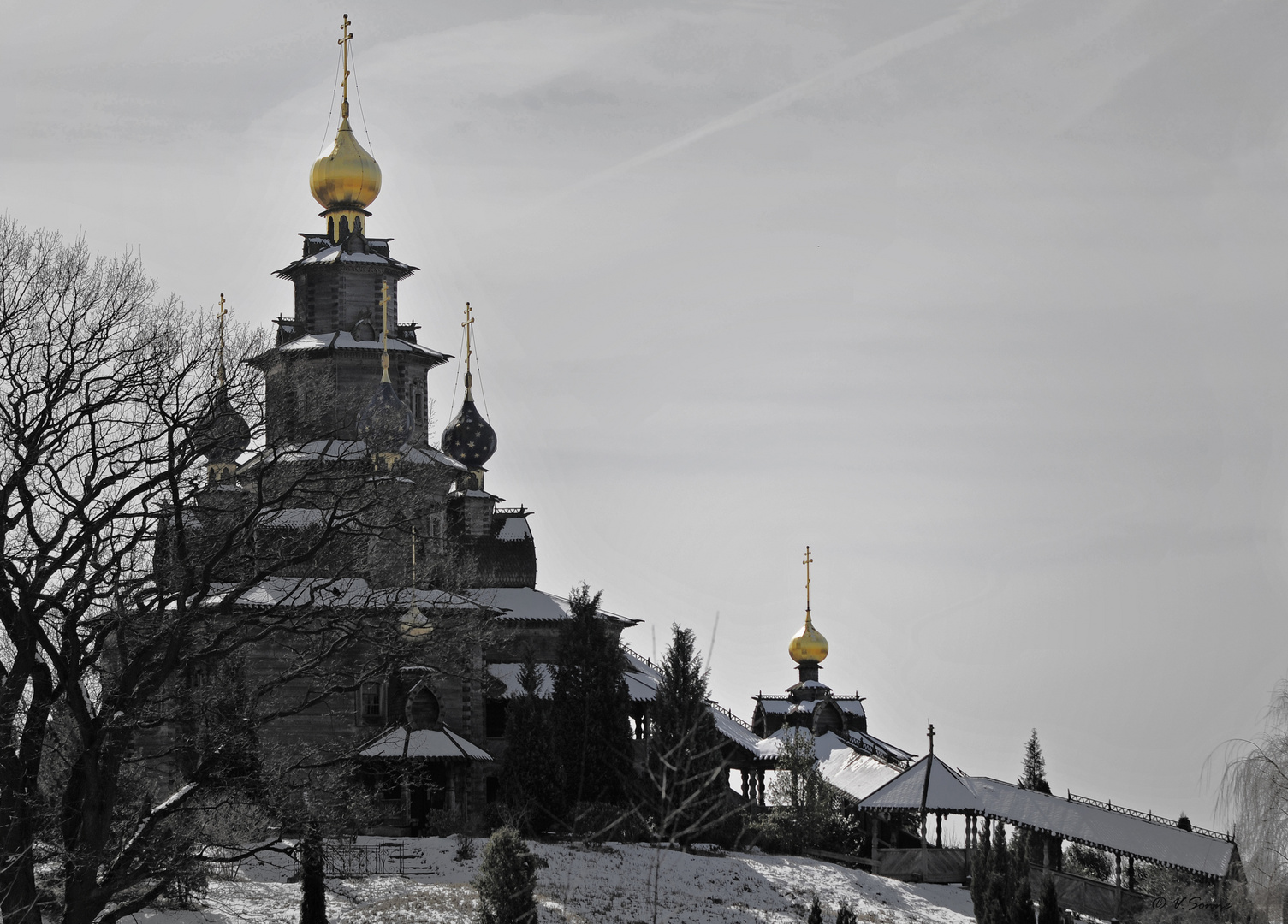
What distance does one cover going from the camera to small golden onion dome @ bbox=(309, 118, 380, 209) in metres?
41.2

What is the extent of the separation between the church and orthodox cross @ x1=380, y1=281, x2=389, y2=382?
0.09 meters

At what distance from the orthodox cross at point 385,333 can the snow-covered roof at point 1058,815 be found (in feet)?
53.1

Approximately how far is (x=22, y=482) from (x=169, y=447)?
1681 mm

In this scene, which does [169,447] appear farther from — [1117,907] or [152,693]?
[1117,907]

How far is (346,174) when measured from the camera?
41.2 m

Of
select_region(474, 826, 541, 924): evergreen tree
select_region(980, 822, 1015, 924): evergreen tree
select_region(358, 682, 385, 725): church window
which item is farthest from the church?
select_region(980, 822, 1015, 924): evergreen tree

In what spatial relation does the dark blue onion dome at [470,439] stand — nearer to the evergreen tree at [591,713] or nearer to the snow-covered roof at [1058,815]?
the evergreen tree at [591,713]

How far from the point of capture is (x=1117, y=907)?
28.5 metres

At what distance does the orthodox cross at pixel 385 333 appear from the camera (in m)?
37.9

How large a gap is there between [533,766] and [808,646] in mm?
25362

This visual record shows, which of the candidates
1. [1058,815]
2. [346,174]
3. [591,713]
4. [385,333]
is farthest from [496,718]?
[346,174]

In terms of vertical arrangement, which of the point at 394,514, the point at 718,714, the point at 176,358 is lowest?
the point at 718,714

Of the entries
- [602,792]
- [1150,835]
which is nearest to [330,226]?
[602,792]

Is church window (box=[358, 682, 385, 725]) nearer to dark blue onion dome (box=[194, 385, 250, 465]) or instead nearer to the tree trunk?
the tree trunk
